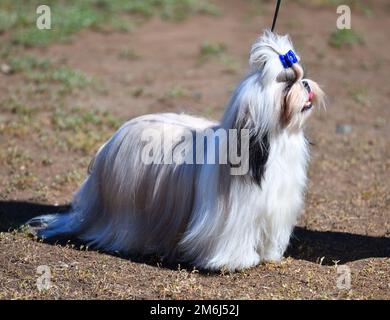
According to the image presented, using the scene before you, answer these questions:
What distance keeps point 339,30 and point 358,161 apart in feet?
19.4

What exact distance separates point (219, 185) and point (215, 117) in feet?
14.2

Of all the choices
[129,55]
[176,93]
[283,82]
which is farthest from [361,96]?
[283,82]

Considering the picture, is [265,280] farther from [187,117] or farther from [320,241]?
[187,117]

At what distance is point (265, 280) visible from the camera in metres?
5.39

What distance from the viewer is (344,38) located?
44.1ft

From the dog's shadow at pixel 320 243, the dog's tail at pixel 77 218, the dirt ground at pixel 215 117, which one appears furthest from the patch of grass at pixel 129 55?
the dog's tail at pixel 77 218

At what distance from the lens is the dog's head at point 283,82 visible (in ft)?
16.7

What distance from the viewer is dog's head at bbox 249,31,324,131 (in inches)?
201

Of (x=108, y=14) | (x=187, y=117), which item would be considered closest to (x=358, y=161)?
(x=187, y=117)

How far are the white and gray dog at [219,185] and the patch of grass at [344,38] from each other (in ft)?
25.7

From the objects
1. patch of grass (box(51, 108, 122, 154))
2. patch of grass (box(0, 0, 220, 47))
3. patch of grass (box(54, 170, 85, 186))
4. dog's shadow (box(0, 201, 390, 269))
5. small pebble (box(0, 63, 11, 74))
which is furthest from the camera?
patch of grass (box(0, 0, 220, 47))
